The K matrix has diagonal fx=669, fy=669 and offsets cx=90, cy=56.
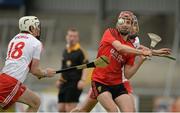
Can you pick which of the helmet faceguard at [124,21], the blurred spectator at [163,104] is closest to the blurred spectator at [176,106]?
the blurred spectator at [163,104]

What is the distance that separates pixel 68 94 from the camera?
12.8m

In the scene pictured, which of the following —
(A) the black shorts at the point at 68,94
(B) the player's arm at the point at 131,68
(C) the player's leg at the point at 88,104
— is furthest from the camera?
(A) the black shorts at the point at 68,94

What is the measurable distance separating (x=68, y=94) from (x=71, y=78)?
1.02 feet

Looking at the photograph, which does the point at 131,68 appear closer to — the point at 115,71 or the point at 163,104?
the point at 115,71

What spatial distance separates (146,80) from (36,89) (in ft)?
10.0

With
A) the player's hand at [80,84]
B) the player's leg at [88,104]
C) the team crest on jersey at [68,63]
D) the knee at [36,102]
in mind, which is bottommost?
the player's hand at [80,84]

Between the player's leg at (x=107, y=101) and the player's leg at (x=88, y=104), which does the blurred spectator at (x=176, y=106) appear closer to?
the player's leg at (x=88, y=104)

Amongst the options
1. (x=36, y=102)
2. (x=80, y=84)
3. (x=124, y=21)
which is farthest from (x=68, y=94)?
(x=124, y=21)

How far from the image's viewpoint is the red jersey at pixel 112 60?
9289 mm

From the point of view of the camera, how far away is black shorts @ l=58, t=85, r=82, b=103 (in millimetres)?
12766

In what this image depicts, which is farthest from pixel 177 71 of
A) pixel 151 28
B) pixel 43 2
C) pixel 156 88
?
pixel 43 2

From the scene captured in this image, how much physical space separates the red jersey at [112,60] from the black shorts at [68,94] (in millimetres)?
3307

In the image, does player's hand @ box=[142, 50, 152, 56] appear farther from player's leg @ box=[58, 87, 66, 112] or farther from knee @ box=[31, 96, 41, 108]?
player's leg @ box=[58, 87, 66, 112]

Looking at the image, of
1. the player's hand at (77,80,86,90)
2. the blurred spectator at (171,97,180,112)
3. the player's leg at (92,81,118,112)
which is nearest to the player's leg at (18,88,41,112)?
the player's leg at (92,81,118,112)
